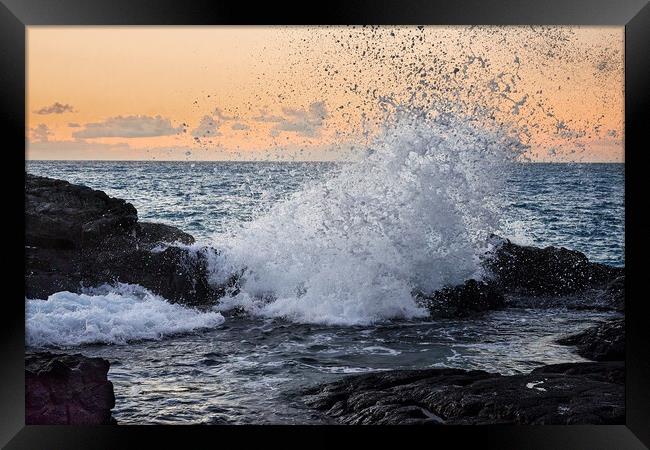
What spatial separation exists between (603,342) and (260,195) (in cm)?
942

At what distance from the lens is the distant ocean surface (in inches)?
374

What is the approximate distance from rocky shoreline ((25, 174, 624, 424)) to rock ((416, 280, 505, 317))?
1 centimetres

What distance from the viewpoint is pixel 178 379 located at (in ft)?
15.8

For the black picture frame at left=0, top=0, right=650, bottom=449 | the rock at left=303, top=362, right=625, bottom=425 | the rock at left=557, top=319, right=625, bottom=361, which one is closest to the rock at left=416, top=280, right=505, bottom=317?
the rock at left=557, top=319, right=625, bottom=361

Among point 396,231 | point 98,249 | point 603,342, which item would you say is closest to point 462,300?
point 396,231

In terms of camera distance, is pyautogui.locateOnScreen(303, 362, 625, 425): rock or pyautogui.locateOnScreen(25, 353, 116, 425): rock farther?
pyautogui.locateOnScreen(25, 353, 116, 425): rock

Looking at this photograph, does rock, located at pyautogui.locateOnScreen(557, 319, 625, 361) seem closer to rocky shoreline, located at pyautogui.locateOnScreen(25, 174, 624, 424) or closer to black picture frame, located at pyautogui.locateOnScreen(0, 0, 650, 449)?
rocky shoreline, located at pyautogui.locateOnScreen(25, 174, 624, 424)

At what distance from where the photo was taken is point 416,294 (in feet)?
20.0

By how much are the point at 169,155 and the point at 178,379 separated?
560 centimetres

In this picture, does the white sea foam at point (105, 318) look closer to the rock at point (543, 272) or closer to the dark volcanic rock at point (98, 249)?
the dark volcanic rock at point (98, 249)

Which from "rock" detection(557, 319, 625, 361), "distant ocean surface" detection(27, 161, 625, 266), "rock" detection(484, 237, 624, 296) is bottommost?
"rock" detection(557, 319, 625, 361)

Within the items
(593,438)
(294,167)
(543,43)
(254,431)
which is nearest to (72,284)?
→ (294,167)
